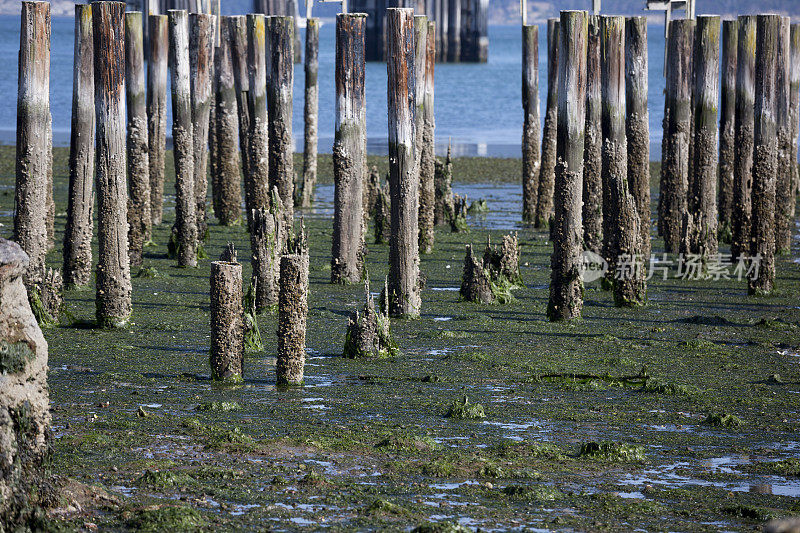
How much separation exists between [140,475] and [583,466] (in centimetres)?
271

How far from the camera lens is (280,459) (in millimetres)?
7801

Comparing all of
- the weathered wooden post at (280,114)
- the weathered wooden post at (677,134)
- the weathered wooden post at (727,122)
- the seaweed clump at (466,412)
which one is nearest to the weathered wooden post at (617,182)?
the weathered wooden post at (727,122)

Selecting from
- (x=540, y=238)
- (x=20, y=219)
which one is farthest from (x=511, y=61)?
(x=20, y=219)

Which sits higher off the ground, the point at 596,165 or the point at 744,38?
the point at 744,38

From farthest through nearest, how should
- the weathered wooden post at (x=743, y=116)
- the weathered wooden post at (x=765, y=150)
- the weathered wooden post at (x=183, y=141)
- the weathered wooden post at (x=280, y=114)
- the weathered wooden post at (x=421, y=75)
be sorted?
the weathered wooden post at (x=280, y=114) < the weathered wooden post at (x=421, y=75) < the weathered wooden post at (x=183, y=141) < the weathered wooden post at (x=743, y=116) < the weathered wooden post at (x=765, y=150)

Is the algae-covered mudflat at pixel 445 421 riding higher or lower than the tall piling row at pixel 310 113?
lower

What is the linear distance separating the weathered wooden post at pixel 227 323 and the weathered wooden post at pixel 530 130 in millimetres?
10058

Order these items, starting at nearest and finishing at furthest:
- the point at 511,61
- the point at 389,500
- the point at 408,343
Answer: the point at 389,500 → the point at 408,343 → the point at 511,61

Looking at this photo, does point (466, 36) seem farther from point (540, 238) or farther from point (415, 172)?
point (415, 172)

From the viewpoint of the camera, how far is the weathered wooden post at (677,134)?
53.1ft

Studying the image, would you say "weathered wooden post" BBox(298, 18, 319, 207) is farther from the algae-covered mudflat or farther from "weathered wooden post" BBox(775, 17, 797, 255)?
"weathered wooden post" BBox(775, 17, 797, 255)

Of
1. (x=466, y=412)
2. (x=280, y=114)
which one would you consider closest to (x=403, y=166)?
(x=466, y=412)

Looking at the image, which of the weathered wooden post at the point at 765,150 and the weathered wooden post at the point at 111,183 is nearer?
the weathered wooden post at the point at 111,183

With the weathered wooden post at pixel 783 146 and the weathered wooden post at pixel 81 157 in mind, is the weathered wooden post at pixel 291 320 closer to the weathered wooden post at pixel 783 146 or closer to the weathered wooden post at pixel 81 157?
the weathered wooden post at pixel 81 157
